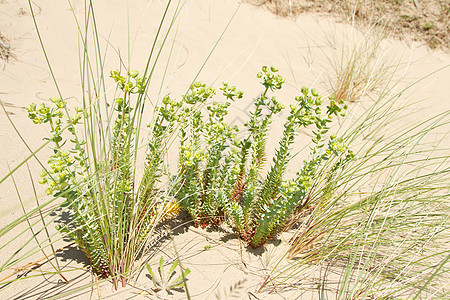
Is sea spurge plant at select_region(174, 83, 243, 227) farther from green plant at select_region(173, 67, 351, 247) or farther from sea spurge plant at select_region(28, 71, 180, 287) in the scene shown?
sea spurge plant at select_region(28, 71, 180, 287)

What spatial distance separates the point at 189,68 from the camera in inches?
161

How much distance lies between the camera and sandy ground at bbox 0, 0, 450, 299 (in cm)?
189

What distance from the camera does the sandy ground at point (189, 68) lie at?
1.89 metres

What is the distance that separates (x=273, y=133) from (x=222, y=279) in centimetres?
173

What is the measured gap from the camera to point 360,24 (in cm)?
557

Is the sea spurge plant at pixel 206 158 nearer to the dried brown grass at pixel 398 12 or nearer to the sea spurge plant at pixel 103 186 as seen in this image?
the sea spurge plant at pixel 103 186

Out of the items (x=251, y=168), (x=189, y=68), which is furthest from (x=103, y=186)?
(x=189, y=68)

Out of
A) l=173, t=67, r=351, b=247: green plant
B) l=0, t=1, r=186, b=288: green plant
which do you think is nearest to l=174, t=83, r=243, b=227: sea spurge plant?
l=173, t=67, r=351, b=247: green plant

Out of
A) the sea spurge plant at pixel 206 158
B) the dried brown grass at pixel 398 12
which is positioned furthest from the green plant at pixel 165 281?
the dried brown grass at pixel 398 12

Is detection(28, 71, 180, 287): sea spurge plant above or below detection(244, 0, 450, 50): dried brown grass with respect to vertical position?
below

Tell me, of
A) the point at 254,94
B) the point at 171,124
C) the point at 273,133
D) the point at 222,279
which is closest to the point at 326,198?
the point at 222,279

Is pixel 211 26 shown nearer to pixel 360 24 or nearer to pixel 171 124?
pixel 360 24

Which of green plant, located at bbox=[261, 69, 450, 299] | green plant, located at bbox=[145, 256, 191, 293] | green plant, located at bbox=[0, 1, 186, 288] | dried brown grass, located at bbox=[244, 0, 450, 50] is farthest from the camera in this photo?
dried brown grass, located at bbox=[244, 0, 450, 50]

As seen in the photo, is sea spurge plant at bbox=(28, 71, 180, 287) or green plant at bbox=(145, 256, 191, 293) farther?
green plant at bbox=(145, 256, 191, 293)
